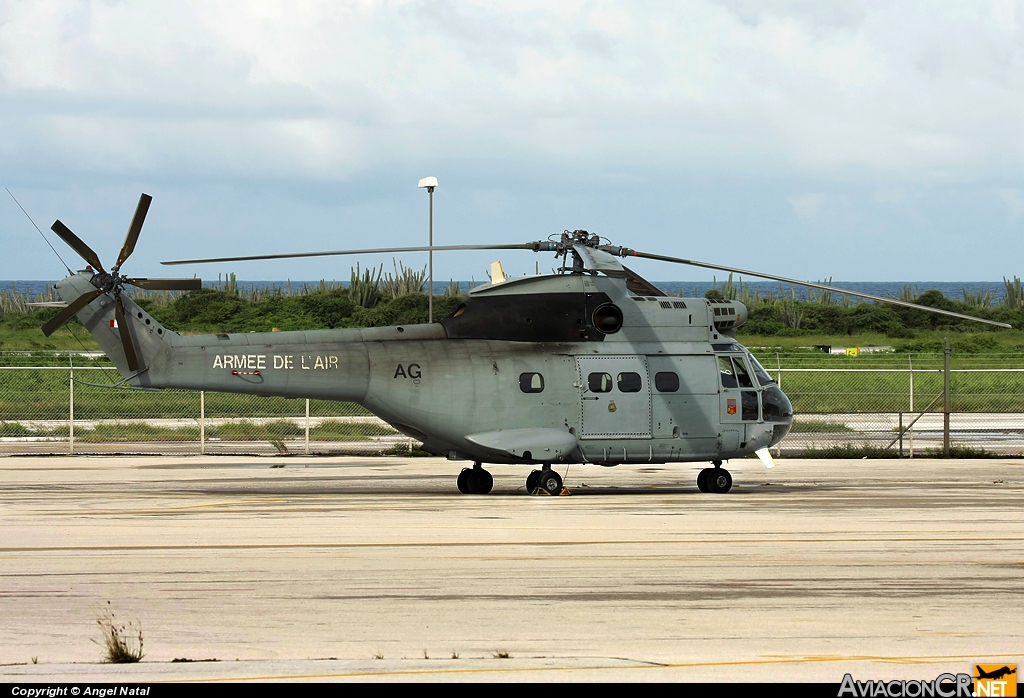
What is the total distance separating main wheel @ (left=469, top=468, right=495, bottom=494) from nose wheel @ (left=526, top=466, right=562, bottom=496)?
0.77 metres

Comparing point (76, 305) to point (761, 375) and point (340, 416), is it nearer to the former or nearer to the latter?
point (761, 375)

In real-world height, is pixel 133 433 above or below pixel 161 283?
below

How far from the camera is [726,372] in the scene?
20.9m

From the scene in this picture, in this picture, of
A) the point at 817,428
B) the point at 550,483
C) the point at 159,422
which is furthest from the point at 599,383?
the point at 159,422

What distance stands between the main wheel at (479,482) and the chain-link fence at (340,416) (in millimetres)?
7034

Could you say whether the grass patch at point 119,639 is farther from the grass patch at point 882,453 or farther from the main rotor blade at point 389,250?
the grass patch at point 882,453

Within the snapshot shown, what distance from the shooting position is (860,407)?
40.1 metres

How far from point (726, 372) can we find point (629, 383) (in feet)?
6.16

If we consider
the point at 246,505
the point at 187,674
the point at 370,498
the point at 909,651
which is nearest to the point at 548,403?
the point at 370,498

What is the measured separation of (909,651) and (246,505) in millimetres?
11648

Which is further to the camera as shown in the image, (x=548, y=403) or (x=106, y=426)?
(x=106, y=426)

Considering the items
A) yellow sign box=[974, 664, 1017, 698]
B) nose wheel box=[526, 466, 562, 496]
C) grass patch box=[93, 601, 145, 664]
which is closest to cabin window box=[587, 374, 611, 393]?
nose wheel box=[526, 466, 562, 496]

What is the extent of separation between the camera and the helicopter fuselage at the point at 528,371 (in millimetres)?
19219

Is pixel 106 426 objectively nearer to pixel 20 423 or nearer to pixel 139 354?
pixel 20 423
